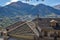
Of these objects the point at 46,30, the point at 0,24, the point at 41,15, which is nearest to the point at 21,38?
the point at 46,30

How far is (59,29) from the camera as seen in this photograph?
854cm

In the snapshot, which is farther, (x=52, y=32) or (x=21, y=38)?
(x=21, y=38)

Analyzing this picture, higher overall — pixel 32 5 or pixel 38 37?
pixel 32 5

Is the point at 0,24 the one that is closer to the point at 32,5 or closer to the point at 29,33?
the point at 32,5

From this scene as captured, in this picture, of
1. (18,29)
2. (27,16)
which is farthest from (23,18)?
(18,29)

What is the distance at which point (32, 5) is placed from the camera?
1245 cm

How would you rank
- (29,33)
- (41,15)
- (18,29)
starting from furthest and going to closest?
(41,15) → (18,29) → (29,33)

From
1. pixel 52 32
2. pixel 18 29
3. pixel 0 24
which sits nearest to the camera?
pixel 52 32

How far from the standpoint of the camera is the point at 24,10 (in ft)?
41.9

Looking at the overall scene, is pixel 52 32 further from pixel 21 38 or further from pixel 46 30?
pixel 21 38

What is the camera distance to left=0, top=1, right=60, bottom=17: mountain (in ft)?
40.6

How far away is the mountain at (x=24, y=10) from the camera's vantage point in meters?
Result: 12.4

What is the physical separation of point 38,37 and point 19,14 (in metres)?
4.56

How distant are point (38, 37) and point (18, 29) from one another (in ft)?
4.89
